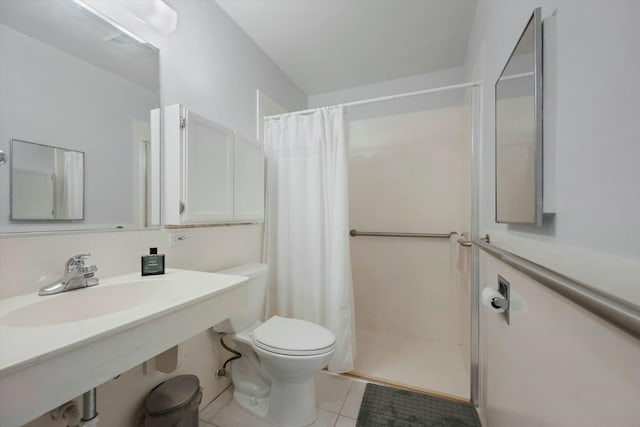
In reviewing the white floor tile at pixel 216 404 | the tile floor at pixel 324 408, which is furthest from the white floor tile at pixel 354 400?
the white floor tile at pixel 216 404

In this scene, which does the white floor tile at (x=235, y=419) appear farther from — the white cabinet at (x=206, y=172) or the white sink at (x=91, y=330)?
the white cabinet at (x=206, y=172)

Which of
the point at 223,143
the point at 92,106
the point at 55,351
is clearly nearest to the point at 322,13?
the point at 223,143

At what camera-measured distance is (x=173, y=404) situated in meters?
1.04

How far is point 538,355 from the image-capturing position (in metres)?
0.65

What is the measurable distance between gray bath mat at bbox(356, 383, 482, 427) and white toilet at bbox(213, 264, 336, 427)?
327 millimetres

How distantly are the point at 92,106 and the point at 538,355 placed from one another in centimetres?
167

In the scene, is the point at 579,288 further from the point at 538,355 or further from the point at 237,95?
the point at 237,95

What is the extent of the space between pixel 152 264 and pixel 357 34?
6.22ft

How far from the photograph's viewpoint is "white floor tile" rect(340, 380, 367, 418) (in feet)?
4.50

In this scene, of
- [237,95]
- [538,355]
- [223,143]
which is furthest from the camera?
[237,95]

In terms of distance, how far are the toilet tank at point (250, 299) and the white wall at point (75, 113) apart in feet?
2.10

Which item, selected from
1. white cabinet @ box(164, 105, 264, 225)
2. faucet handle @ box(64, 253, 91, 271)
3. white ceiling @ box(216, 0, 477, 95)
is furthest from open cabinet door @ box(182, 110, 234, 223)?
white ceiling @ box(216, 0, 477, 95)

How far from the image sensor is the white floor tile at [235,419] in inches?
50.9

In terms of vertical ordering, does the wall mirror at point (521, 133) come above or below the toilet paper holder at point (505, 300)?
above
